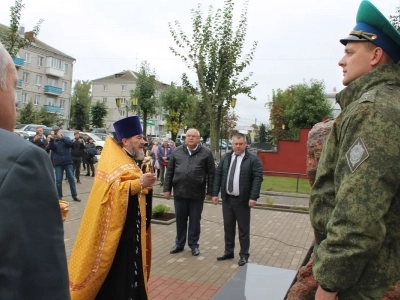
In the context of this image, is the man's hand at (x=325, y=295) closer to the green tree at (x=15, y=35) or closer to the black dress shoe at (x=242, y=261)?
the black dress shoe at (x=242, y=261)

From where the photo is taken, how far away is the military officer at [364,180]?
1.59m

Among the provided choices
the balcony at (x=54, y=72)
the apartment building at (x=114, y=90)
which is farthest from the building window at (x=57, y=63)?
the apartment building at (x=114, y=90)

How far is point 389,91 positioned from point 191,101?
134 ft

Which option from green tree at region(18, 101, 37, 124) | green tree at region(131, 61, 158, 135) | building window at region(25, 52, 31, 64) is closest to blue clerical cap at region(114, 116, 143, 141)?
green tree at region(131, 61, 158, 135)

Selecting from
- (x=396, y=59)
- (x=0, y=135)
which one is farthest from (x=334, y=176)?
(x=0, y=135)

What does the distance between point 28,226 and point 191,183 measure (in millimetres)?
5659

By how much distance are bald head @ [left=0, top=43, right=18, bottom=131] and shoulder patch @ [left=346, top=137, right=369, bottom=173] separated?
48.0 inches

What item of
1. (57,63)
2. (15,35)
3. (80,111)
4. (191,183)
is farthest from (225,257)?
(57,63)

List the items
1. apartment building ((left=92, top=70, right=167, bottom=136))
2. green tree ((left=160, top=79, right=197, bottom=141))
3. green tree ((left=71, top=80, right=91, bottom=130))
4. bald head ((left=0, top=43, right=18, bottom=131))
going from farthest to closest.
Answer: apartment building ((left=92, top=70, right=167, bottom=136)), green tree ((left=71, top=80, right=91, bottom=130)), green tree ((left=160, top=79, right=197, bottom=141)), bald head ((left=0, top=43, right=18, bottom=131))

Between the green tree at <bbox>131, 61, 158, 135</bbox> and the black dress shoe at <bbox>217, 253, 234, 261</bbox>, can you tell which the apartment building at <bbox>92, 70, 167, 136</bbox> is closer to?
the green tree at <bbox>131, 61, 158, 135</bbox>

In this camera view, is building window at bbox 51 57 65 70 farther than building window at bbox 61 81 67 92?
No

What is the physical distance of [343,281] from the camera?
1.62m

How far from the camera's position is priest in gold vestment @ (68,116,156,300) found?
3771 mm

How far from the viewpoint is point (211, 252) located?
7066 millimetres
